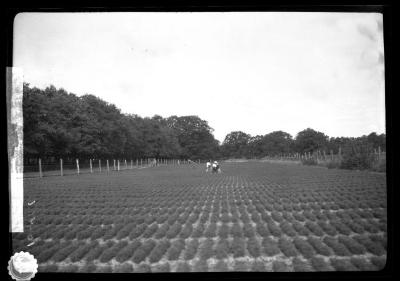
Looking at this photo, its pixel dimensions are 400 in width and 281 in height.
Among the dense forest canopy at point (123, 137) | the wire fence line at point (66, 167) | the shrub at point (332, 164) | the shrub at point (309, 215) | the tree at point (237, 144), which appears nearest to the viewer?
the shrub at point (309, 215)

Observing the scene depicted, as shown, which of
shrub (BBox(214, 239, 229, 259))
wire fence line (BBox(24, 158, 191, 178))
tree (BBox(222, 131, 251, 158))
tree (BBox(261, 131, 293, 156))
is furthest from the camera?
tree (BBox(222, 131, 251, 158))

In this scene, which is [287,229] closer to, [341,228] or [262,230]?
[262,230]

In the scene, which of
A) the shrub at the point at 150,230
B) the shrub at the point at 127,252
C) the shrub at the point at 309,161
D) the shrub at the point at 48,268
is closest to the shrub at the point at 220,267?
the shrub at the point at 127,252

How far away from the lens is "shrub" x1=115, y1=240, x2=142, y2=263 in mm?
4684

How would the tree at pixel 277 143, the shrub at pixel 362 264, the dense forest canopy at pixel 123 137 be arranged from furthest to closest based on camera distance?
the tree at pixel 277 143 < the dense forest canopy at pixel 123 137 < the shrub at pixel 362 264

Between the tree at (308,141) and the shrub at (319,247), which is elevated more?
the tree at (308,141)

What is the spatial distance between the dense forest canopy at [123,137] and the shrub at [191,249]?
2.75 metres

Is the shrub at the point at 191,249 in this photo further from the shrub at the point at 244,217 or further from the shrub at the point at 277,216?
the shrub at the point at 277,216

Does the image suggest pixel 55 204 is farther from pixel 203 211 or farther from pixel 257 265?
pixel 257 265

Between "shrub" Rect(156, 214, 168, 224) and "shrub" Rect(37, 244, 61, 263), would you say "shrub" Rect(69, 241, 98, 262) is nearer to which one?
"shrub" Rect(37, 244, 61, 263)

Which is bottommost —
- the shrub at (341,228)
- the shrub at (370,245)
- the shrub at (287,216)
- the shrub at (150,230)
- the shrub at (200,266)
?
the shrub at (287,216)

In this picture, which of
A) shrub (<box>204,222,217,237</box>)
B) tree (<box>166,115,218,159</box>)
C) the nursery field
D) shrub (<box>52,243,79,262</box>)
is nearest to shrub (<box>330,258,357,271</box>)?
the nursery field

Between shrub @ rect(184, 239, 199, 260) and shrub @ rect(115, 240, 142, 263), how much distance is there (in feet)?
2.54

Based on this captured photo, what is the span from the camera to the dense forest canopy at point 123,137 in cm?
2644
